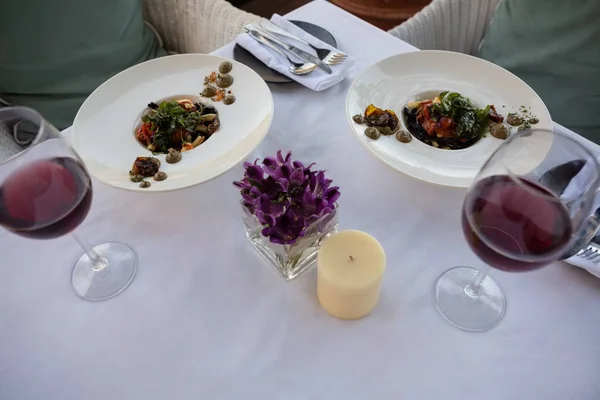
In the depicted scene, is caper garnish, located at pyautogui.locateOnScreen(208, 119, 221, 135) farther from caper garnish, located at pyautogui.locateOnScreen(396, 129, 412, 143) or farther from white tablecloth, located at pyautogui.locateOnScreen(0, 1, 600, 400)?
caper garnish, located at pyautogui.locateOnScreen(396, 129, 412, 143)

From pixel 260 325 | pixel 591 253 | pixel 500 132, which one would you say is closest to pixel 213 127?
pixel 260 325

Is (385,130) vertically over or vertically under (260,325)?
over

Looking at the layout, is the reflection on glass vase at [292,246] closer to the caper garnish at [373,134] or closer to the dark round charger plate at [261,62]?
the caper garnish at [373,134]

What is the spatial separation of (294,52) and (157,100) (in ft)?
0.96

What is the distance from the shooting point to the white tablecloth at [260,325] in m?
0.58

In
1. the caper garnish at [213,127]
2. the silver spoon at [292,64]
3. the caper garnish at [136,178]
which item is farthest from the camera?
the silver spoon at [292,64]

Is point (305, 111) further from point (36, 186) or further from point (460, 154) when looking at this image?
point (36, 186)

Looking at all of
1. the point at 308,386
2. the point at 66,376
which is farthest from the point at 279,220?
the point at 66,376

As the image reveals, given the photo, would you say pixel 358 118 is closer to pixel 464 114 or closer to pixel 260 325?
pixel 464 114

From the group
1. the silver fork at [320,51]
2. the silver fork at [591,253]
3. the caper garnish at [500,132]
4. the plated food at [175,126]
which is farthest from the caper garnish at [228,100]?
the silver fork at [591,253]

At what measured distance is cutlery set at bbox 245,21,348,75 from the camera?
0.94 m

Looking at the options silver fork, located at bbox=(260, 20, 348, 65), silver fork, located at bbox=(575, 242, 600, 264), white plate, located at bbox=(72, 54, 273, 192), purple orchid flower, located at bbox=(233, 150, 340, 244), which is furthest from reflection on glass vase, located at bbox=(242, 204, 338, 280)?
silver fork, located at bbox=(260, 20, 348, 65)

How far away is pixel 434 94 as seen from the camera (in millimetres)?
878

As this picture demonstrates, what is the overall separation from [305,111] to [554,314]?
540mm
